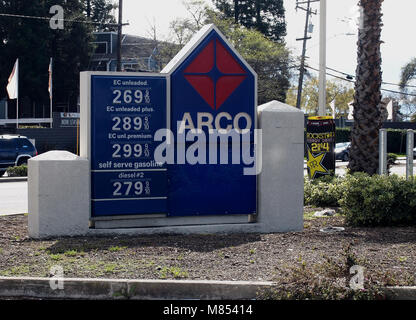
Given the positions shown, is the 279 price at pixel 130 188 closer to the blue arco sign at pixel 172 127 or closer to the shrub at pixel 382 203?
the blue arco sign at pixel 172 127

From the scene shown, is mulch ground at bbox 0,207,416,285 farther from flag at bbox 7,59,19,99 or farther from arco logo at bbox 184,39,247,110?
flag at bbox 7,59,19,99

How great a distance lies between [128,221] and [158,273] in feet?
9.12

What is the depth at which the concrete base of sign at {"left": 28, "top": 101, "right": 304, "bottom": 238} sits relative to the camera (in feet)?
28.3

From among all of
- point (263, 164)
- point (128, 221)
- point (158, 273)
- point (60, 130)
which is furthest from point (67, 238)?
point (60, 130)

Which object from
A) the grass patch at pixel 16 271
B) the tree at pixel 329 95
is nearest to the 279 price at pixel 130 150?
the grass patch at pixel 16 271

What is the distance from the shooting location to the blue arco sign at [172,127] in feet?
29.0

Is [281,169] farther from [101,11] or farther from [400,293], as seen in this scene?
[101,11]

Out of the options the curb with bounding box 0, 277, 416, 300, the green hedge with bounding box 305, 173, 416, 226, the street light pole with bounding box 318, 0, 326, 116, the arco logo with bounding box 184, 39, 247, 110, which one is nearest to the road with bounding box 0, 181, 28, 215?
the arco logo with bounding box 184, 39, 247, 110

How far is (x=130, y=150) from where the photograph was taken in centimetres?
895

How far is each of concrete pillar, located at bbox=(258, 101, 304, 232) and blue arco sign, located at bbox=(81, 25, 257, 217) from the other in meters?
0.21

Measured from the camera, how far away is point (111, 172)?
8898 mm

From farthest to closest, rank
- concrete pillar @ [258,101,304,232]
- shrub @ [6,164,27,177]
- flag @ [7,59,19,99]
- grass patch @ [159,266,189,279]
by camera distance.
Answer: flag @ [7,59,19,99] → shrub @ [6,164,27,177] → concrete pillar @ [258,101,304,232] → grass patch @ [159,266,189,279]

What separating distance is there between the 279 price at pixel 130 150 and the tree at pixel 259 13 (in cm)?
4963

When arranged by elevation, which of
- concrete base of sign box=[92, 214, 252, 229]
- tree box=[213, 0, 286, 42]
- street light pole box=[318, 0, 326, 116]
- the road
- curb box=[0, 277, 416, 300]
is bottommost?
the road
